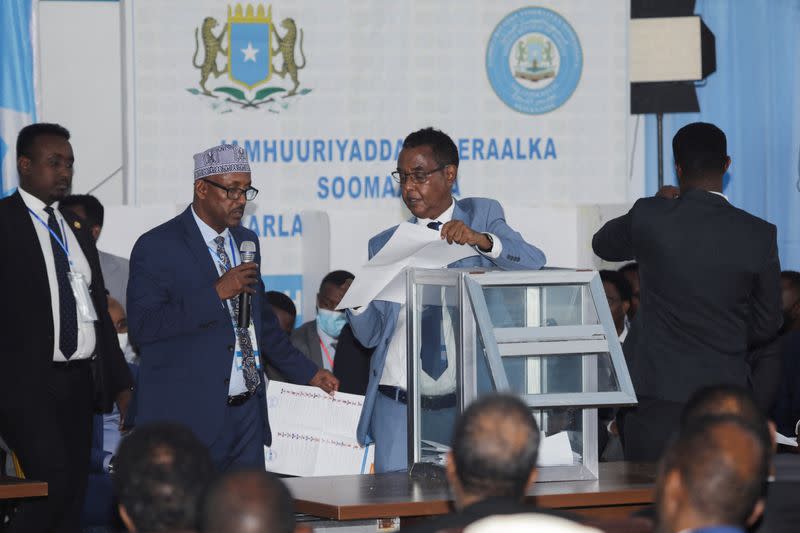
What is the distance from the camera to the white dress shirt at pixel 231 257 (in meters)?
4.59

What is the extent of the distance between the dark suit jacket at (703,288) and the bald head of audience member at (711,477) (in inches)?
81.8

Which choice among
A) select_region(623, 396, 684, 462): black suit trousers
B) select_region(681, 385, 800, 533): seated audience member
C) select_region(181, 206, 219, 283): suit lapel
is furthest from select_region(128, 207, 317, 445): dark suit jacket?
select_region(681, 385, 800, 533): seated audience member

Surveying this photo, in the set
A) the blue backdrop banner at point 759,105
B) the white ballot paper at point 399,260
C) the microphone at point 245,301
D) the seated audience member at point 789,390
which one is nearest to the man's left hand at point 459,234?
the white ballot paper at point 399,260

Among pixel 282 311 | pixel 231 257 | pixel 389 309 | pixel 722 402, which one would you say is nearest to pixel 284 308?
pixel 282 311

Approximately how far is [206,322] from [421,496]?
1179 millimetres

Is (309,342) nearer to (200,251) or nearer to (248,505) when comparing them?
(200,251)

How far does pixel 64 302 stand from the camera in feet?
16.6

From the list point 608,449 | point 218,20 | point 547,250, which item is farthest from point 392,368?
point 218,20

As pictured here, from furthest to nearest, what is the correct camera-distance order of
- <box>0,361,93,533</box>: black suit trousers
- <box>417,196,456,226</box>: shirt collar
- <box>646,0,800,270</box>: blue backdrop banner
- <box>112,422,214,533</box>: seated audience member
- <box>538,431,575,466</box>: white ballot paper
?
<box>646,0,800,270</box>: blue backdrop banner
<box>0,361,93,533</box>: black suit trousers
<box>417,196,456,226</box>: shirt collar
<box>538,431,575,466</box>: white ballot paper
<box>112,422,214,533</box>: seated audience member

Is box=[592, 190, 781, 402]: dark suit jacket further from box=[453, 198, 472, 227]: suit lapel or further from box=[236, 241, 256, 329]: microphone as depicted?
box=[236, 241, 256, 329]: microphone

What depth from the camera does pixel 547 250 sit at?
25.0 feet

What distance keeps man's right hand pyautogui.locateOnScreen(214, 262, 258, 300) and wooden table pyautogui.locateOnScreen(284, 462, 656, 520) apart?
2.30 feet

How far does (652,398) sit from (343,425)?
126 centimetres

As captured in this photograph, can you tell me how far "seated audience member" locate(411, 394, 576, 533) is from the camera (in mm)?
2441
